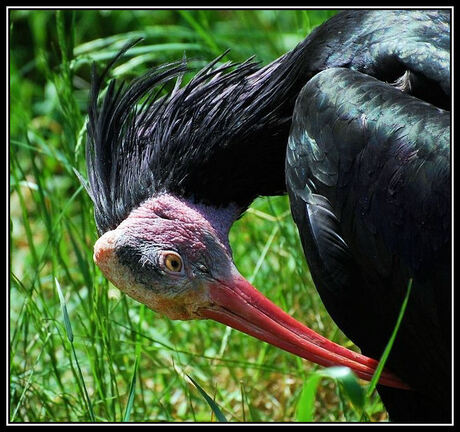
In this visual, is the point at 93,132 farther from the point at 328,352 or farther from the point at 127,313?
the point at 328,352

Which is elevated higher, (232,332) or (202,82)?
(202,82)

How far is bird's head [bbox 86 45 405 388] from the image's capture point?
352 centimetres

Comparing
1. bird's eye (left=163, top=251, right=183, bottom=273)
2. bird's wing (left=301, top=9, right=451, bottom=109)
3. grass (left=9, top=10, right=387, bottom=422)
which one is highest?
bird's wing (left=301, top=9, right=451, bottom=109)

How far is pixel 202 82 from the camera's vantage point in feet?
12.1

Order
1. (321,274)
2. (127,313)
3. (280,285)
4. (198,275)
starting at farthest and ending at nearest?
(280,285), (127,313), (198,275), (321,274)

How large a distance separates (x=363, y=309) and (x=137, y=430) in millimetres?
882

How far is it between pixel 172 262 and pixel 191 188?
0.93ft

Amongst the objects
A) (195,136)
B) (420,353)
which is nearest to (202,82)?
(195,136)

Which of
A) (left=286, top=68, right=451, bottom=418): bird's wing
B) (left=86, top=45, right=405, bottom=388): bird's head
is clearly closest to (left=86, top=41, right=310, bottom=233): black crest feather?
(left=86, top=45, right=405, bottom=388): bird's head

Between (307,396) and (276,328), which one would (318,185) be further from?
(307,396)

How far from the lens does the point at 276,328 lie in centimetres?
351

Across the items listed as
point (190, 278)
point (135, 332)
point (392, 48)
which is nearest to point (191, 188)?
point (190, 278)

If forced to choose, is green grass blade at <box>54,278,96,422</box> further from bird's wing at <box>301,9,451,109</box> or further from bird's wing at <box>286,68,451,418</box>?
bird's wing at <box>301,9,451,109</box>

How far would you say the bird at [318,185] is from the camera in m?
3.15
